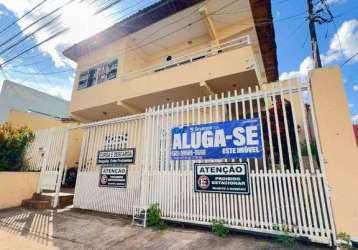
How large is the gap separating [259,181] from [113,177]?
12.9 ft

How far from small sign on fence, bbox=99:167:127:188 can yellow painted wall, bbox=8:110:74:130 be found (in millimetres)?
8824

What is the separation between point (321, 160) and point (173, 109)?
3.20 m

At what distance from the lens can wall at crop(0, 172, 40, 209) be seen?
22.6ft

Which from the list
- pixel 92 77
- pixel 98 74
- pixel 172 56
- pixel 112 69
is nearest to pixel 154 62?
pixel 172 56

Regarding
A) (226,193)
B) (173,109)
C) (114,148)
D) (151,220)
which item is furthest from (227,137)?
(114,148)

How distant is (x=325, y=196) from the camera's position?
3336 mm

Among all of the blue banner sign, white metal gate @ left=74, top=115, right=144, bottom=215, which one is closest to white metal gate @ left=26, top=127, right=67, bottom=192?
white metal gate @ left=74, top=115, right=144, bottom=215

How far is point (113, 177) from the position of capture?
19.4 feet

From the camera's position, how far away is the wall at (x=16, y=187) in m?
6.88

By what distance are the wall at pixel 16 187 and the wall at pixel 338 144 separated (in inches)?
345

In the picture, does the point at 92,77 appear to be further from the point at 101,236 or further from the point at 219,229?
the point at 219,229

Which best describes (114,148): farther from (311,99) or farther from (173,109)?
(311,99)

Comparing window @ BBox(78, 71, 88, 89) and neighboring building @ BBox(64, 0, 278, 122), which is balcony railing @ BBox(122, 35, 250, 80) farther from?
window @ BBox(78, 71, 88, 89)

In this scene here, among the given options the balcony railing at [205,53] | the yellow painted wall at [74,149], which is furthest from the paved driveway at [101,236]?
the yellow painted wall at [74,149]
